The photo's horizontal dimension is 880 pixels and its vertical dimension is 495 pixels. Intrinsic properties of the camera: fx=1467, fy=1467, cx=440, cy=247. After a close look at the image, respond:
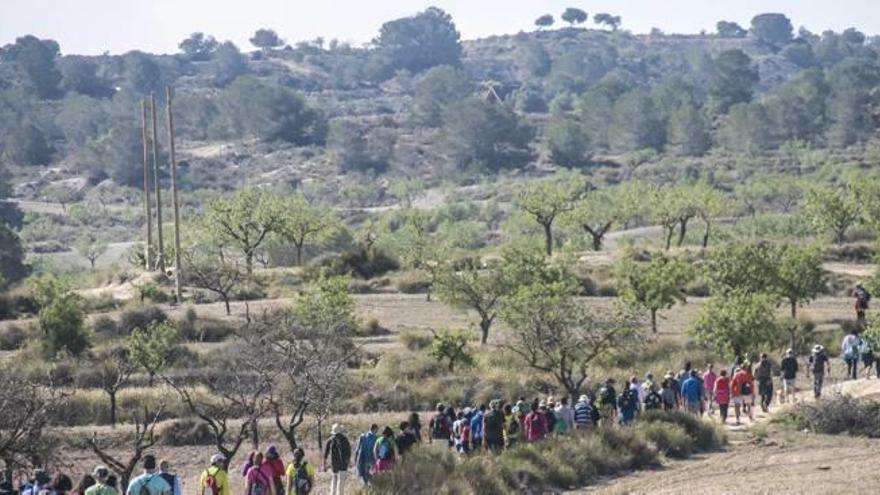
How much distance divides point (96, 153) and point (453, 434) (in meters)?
132

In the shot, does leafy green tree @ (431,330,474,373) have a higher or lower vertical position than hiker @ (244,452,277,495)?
lower

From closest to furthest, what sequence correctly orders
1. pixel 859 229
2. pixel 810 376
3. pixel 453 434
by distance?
pixel 453 434, pixel 810 376, pixel 859 229

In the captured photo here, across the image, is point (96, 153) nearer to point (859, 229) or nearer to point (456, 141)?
point (456, 141)

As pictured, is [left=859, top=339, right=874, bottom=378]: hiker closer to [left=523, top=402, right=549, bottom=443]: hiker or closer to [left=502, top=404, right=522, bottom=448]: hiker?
[left=523, top=402, right=549, bottom=443]: hiker

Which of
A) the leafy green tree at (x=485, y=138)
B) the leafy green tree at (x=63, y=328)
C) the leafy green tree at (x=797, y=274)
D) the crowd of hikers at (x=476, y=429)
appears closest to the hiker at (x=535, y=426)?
the crowd of hikers at (x=476, y=429)

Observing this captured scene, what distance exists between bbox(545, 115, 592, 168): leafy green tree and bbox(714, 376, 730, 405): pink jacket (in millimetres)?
114826

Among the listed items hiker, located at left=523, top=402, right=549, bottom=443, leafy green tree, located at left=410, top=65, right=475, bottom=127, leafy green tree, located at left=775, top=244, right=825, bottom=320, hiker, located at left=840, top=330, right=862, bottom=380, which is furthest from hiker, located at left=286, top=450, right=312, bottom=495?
leafy green tree, located at left=410, top=65, right=475, bottom=127

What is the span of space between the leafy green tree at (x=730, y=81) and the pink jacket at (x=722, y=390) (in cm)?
14376

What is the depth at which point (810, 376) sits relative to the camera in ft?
127

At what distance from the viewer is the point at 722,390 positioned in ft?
102

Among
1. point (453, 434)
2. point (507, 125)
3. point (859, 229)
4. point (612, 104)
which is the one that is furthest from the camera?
point (612, 104)

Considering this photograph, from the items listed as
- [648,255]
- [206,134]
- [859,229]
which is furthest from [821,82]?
[648,255]

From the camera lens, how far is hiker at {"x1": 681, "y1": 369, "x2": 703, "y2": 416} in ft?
102

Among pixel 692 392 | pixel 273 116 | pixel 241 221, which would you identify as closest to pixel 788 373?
pixel 692 392
